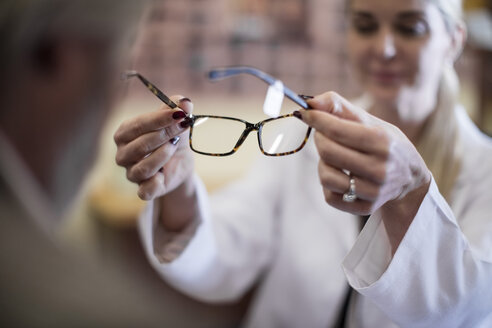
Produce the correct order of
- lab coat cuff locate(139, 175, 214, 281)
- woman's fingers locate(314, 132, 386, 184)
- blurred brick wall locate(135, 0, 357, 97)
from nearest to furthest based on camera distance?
woman's fingers locate(314, 132, 386, 184)
lab coat cuff locate(139, 175, 214, 281)
blurred brick wall locate(135, 0, 357, 97)

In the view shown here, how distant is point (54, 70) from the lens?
457 millimetres

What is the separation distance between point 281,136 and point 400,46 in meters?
0.14

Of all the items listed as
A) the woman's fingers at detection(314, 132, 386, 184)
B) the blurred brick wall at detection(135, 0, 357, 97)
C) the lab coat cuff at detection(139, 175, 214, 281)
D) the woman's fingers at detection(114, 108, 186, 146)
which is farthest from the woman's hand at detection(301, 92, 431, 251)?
the blurred brick wall at detection(135, 0, 357, 97)

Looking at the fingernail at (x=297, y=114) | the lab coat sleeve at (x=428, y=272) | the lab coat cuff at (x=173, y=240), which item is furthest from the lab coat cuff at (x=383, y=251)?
the lab coat cuff at (x=173, y=240)

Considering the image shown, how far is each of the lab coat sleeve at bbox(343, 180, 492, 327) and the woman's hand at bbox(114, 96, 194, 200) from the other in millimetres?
178

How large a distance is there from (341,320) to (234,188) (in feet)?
1.04

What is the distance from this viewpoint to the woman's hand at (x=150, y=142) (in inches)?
14.2

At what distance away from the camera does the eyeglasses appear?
0.37 metres

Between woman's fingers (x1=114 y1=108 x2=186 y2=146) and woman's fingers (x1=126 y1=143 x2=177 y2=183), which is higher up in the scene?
woman's fingers (x1=114 y1=108 x2=186 y2=146)

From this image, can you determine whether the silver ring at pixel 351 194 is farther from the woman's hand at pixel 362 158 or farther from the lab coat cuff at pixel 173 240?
the lab coat cuff at pixel 173 240

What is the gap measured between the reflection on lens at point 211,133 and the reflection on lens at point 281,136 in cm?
2

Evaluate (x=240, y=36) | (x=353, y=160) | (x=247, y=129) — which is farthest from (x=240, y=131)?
(x=240, y=36)

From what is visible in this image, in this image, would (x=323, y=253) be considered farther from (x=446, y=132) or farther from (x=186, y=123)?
(x=186, y=123)

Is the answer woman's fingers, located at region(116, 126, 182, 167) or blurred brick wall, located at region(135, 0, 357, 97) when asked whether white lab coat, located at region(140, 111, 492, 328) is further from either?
blurred brick wall, located at region(135, 0, 357, 97)
